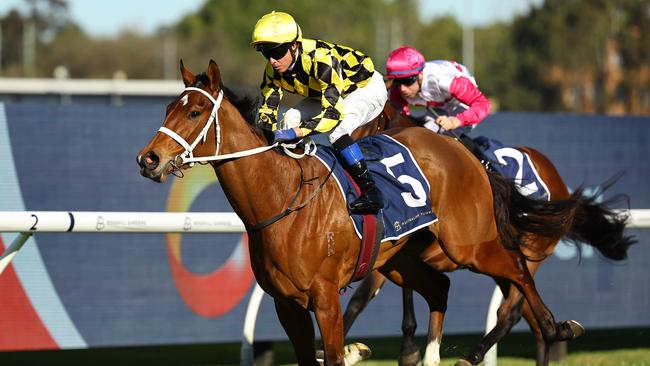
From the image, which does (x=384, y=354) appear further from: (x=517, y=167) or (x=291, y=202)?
(x=291, y=202)

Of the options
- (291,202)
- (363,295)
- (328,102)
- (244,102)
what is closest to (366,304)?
(363,295)

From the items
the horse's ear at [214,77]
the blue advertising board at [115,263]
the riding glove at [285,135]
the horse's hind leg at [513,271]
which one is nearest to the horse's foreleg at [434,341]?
the horse's hind leg at [513,271]

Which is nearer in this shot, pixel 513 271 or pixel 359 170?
pixel 359 170

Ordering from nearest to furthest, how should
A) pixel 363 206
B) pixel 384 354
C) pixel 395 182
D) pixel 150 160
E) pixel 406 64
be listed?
pixel 150 160 < pixel 363 206 < pixel 395 182 < pixel 406 64 < pixel 384 354

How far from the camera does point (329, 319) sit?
431cm

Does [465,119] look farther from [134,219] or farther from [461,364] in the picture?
[134,219]

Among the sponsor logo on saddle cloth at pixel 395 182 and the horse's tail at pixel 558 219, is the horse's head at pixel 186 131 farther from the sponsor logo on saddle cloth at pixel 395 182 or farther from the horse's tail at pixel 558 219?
the horse's tail at pixel 558 219

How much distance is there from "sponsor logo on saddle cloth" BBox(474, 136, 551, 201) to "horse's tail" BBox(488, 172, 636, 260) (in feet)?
0.82

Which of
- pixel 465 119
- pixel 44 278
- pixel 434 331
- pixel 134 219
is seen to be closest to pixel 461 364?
pixel 434 331

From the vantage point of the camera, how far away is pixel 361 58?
4797 mm

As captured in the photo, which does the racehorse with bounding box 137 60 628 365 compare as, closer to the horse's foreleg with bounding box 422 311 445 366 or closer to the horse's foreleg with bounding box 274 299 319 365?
the horse's foreleg with bounding box 274 299 319 365

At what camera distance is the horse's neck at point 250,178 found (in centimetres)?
428

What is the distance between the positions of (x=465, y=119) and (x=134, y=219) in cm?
186

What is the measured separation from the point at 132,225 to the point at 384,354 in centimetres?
265
